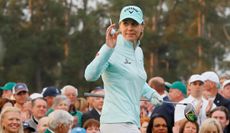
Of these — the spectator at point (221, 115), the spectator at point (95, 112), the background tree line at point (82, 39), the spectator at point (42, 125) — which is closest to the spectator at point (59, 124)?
the spectator at point (42, 125)

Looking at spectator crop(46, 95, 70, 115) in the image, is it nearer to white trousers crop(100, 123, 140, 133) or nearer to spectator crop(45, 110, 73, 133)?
spectator crop(45, 110, 73, 133)

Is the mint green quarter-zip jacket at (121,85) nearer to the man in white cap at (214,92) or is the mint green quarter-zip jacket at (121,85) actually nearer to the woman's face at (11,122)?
the woman's face at (11,122)

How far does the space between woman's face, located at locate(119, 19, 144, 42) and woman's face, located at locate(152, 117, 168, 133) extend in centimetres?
424

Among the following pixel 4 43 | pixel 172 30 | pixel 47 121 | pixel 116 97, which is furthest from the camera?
pixel 172 30

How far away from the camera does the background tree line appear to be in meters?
44.4

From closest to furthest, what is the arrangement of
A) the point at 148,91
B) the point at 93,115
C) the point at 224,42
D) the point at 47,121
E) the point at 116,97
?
the point at 116,97 → the point at 148,91 → the point at 47,121 → the point at 93,115 → the point at 224,42

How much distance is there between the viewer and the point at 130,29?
26.7 feet

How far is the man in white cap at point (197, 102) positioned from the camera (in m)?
12.8

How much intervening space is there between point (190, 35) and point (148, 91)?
41.6 m

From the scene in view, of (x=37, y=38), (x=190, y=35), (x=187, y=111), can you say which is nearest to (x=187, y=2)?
(x=190, y=35)

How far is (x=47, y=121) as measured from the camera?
11773 millimetres

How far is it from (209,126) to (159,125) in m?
0.79

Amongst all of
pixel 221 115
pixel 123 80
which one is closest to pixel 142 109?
pixel 221 115

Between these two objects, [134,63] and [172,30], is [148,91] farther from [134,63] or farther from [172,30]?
[172,30]
